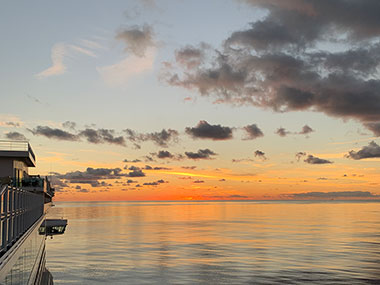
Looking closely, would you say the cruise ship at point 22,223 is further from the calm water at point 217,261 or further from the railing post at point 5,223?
the calm water at point 217,261

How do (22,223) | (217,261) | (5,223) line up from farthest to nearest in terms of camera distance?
(217,261), (22,223), (5,223)

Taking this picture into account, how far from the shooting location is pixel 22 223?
79.8 feet

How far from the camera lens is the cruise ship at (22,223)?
1537cm

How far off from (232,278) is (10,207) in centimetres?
2384

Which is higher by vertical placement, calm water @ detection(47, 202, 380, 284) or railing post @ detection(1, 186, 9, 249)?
railing post @ detection(1, 186, 9, 249)

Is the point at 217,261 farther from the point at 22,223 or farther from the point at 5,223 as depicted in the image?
the point at 5,223

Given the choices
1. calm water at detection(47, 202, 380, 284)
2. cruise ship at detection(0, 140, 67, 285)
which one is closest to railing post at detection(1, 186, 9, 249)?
cruise ship at detection(0, 140, 67, 285)

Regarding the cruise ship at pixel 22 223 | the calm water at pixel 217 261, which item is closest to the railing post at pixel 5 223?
the cruise ship at pixel 22 223

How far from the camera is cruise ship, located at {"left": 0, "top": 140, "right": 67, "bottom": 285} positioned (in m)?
15.4

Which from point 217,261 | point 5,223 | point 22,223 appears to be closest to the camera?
point 5,223

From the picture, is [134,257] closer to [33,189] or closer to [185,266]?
[185,266]

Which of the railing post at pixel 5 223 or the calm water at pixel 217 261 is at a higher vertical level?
the railing post at pixel 5 223

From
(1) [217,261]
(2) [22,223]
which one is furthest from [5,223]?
(1) [217,261]

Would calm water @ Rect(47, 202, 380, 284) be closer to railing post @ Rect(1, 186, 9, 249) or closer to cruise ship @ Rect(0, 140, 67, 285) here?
cruise ship @ Rect(0, 140, 67, 285)
